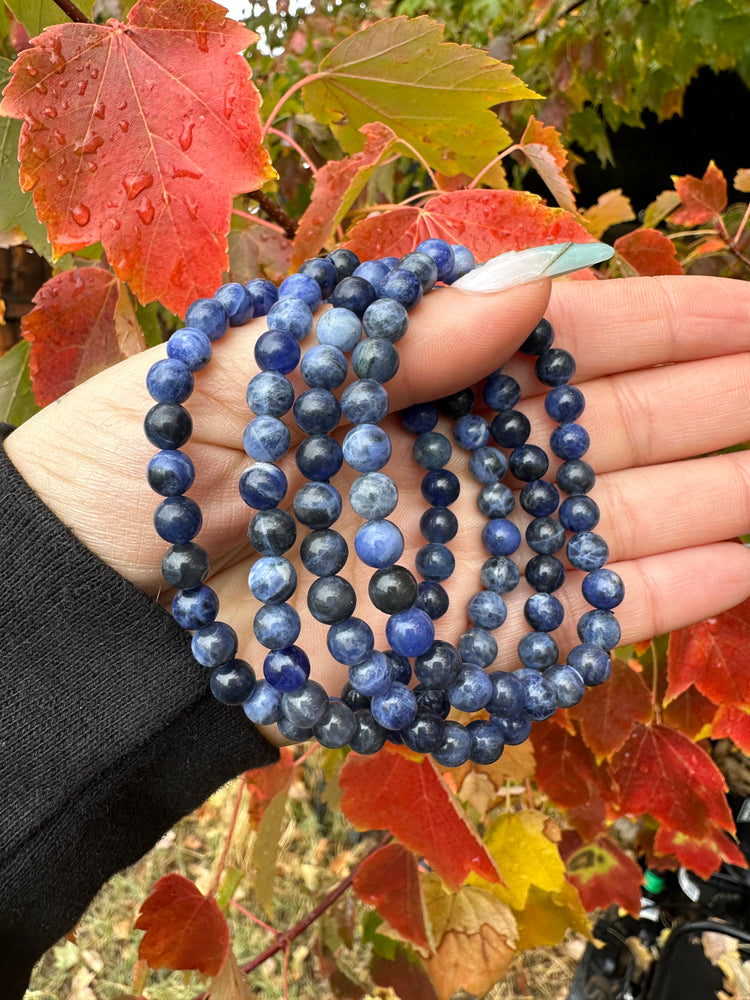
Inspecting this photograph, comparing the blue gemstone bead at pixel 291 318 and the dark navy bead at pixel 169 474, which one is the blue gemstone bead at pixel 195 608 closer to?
the dark navy bead at pixel 169 474

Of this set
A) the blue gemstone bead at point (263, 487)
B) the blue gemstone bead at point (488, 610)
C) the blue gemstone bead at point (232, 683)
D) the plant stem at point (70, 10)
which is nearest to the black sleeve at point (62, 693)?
the blue gemstone bead at point (232, 683)

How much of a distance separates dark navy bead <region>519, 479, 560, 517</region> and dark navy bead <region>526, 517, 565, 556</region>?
0.01m

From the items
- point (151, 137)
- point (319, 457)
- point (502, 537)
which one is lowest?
point (502, 537)

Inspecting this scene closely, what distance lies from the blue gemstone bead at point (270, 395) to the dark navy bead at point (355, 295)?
92mm

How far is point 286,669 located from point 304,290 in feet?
1.03

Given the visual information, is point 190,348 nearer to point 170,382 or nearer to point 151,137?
point 170,382

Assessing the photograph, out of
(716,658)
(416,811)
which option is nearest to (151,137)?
(416,811)

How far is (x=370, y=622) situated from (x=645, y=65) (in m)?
1.46

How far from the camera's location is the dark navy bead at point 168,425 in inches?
22.4

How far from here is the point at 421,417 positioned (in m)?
0.72

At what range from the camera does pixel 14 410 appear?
2.80 ft

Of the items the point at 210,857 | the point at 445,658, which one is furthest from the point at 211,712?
the point at 210,857

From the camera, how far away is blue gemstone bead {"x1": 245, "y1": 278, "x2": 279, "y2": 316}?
0.65m

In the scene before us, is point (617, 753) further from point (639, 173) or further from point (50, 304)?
point (639, 173)
